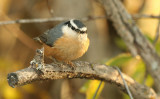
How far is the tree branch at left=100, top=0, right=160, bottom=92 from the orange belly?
1.96ft

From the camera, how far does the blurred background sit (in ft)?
13.2

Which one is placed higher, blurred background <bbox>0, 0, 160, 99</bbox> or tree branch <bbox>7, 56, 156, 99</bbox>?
blurred background <bbox>0, 0, 160, 99</bbox>

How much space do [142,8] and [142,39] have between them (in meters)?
1.80

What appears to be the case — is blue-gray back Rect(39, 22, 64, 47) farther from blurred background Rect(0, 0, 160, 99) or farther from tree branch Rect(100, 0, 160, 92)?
blurred background Rect(0, 0, 160, 99)

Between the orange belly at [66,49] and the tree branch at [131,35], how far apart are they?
23.5 inches

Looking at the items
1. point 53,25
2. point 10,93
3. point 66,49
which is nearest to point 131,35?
point 66,49

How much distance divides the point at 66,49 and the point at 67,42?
7cm

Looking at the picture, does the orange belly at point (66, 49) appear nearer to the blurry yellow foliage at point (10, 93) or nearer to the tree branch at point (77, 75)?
the tree branch at point (77, 75)

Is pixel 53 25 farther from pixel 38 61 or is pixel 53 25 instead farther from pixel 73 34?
pixel 38 61

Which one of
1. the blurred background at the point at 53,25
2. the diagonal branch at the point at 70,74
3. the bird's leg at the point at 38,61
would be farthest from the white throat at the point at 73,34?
the blurred background at the point at 53,25

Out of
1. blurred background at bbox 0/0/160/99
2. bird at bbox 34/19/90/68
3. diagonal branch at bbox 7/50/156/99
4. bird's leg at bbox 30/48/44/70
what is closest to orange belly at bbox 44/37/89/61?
bird at bbox 34/19/90/68

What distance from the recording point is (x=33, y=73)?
5.31 ft

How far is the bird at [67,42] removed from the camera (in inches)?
87.8

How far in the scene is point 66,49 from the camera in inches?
87.6
